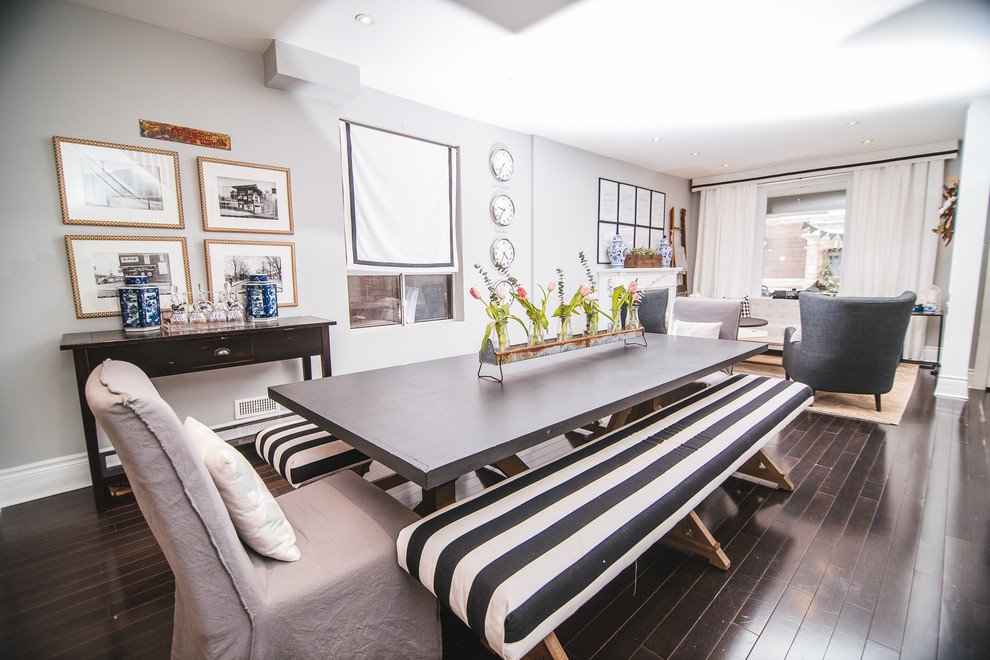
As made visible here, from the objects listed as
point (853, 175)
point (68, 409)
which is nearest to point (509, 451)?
point (68, 409)

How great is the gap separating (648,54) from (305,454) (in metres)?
3.07

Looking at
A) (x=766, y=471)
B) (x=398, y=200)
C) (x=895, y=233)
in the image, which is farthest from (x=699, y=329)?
(x=895, y=233)

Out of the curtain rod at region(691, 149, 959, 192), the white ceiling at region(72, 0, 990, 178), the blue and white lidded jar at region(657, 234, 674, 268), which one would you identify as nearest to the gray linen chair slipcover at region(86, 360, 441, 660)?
the white ceiling at region(72, 0, 990, 178)

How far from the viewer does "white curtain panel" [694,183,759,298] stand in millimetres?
6355

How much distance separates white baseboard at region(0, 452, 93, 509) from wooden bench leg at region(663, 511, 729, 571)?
10.3 ft

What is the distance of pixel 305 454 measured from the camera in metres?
1.63

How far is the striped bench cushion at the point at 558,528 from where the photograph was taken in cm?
91

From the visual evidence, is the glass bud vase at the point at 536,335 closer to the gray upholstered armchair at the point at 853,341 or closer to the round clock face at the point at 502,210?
the round clock face at the point at 502,210

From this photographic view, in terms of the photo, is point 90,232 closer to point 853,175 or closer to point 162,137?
point 162,137

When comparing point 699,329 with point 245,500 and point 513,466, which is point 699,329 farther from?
point 245,500

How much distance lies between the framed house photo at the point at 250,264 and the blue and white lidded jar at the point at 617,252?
3.86m

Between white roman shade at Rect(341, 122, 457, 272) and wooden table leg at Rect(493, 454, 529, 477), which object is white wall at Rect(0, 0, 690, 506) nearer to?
white roman shade at Rect(341, 122, 457, 272)

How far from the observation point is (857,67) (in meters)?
2.98

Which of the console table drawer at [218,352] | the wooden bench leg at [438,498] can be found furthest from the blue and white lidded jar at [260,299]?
the wooden bench leg at [438,498]
